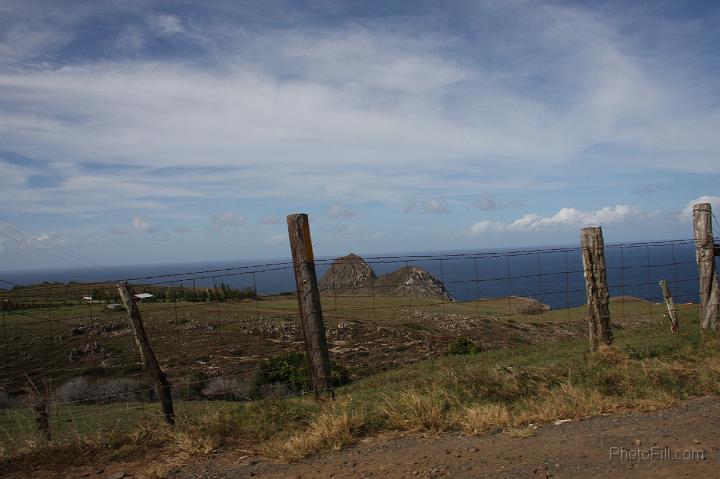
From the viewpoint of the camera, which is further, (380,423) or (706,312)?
(706,312)

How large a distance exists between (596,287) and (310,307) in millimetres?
4903

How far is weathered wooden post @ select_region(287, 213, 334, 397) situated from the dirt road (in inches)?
75.0

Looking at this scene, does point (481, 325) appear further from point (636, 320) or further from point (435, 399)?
point (435, 399)

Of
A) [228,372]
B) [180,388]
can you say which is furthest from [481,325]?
[180,388]

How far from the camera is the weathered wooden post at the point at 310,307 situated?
284 inches

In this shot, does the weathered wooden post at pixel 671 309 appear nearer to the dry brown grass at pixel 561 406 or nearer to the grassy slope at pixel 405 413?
the grassy slope at pixel 405 413

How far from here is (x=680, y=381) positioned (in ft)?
22.7

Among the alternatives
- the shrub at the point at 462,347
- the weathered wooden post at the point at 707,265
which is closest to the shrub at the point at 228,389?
the shrub at the point at 462,347

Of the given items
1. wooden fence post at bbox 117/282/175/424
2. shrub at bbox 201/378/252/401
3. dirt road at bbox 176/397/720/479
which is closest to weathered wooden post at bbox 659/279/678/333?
dirt road at bbox 176/397/720/479

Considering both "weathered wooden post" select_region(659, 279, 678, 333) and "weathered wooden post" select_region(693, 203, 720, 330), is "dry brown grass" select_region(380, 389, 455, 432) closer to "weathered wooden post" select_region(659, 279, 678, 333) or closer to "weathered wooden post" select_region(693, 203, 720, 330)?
"weathered wooden post" select_region(693, 203, 720, 330)

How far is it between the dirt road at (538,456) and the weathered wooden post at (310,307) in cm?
191

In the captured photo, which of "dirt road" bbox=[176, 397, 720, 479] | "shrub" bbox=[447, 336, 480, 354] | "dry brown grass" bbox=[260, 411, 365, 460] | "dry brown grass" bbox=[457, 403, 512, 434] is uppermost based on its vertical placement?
"dry brown grass" bbox=[260, 411, 365, 460]

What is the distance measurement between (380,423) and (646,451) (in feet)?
8.10

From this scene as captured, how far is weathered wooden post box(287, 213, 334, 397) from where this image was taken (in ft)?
23.7
